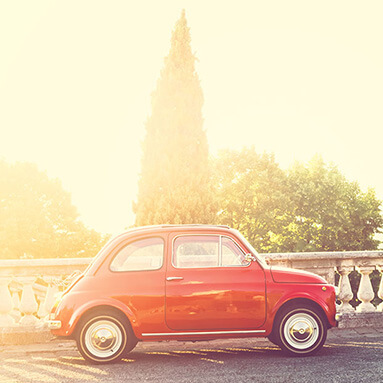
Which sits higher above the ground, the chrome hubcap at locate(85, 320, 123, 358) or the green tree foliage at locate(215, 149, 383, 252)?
the green tree foliage at locate(215, 149, 383, 252)

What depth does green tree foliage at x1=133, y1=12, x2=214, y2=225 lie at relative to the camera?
25.6 metres

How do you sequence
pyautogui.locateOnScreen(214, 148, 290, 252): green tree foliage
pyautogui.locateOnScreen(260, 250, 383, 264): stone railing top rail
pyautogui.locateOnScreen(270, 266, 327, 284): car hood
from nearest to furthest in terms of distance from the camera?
pyautogui.locateOnScreen(270, 266, 327, 284): car hood → pyautogui.locateOnScreen(260, 250, 383, 264): stone railing top rail → pyautogui.locateOnScreen(214, 148, 290, 252): green tree foliage

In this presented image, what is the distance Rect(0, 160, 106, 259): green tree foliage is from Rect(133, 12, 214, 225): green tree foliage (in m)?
12.4

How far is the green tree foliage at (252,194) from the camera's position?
3950 centimetres

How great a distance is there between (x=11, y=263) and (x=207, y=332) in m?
3.51

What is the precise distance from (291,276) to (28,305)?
162 inches

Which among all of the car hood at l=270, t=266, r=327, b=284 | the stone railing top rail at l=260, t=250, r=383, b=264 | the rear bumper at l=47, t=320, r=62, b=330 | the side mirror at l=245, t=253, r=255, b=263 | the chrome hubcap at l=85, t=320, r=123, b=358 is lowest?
the chrome hubcap at l=85, t=320, r=123, b=358

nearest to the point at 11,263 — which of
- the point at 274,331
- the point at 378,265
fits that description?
the point at 274,331

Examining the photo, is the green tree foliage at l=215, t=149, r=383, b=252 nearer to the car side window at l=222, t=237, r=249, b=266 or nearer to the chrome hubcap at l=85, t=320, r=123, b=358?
the car side window at l=222, t=237, r=249, b=266

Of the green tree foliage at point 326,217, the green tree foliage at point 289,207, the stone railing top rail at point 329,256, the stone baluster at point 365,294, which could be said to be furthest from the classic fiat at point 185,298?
the green tree foliage at point 326,217

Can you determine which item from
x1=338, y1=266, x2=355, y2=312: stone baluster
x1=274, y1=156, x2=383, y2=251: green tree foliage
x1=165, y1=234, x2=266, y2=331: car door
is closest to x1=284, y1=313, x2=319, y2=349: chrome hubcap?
x1=165, y1=234, x2=266, y2=331: car door

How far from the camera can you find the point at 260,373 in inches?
231

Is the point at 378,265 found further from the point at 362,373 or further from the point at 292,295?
the point at 362,373

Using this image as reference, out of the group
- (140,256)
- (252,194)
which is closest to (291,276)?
(140,256)
